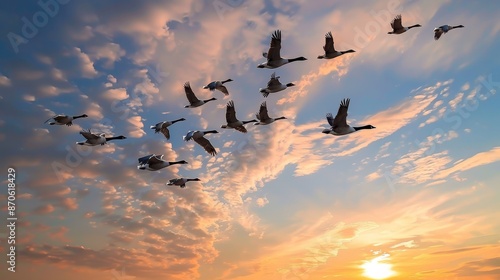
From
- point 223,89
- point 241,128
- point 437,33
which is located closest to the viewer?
point 241,128

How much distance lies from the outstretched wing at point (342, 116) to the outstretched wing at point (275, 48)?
6.36m

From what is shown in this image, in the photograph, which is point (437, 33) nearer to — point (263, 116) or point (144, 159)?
point (263, 116)

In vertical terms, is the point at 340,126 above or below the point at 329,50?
below

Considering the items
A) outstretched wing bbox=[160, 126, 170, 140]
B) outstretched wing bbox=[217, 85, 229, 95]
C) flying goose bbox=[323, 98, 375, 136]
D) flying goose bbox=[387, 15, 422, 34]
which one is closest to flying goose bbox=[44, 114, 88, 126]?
outstretched wing bbox=[160, 126, 170, 140]

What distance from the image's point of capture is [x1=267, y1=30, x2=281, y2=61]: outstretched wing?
2614 cm

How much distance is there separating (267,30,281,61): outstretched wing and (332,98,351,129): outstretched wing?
6.36 metres

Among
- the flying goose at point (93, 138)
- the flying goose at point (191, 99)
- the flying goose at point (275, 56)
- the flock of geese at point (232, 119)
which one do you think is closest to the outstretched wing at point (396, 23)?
the flock of geese at point (232, 119)

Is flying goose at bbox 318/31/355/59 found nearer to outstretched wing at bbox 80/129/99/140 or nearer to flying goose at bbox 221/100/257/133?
flying goose at bbox 221/100/257/133

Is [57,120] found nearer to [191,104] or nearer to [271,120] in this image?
[191,104]

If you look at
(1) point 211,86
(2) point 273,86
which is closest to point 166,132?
(1) point 211,86

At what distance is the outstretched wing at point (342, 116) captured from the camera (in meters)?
22.4

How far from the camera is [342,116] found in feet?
77.5

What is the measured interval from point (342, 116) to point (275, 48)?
264 inches

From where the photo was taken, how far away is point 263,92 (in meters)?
29.3
